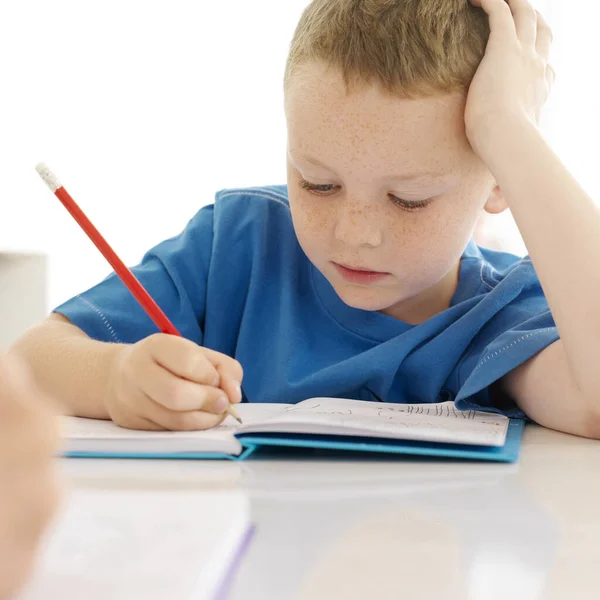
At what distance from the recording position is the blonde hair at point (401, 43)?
2.53 feet

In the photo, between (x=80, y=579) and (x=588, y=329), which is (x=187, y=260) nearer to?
(x=588, y=329)

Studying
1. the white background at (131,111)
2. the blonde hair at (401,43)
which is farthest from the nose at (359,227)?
the white background at (131,111)

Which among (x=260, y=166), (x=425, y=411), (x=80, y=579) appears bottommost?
Result: (x=260, y=166)

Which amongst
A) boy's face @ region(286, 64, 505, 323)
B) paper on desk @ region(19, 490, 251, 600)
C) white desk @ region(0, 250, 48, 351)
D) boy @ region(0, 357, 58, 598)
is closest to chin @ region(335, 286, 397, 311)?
boy's face @ region(286, 64, 505, 323)

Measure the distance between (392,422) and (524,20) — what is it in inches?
17.8

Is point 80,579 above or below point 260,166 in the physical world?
above

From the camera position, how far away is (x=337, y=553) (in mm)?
403

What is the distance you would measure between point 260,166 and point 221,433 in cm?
245

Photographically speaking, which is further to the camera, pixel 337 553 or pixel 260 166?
pixel 260 166

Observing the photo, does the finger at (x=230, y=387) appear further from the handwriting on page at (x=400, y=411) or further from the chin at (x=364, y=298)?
the chin at (x=364, y=298)

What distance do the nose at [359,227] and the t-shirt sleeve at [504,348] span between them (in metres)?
0.15

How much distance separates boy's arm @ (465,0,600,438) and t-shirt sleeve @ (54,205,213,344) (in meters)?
0.35

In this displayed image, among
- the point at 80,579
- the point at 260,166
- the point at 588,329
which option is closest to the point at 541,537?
the point at 80,579

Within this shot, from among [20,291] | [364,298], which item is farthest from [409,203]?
[20,291]
